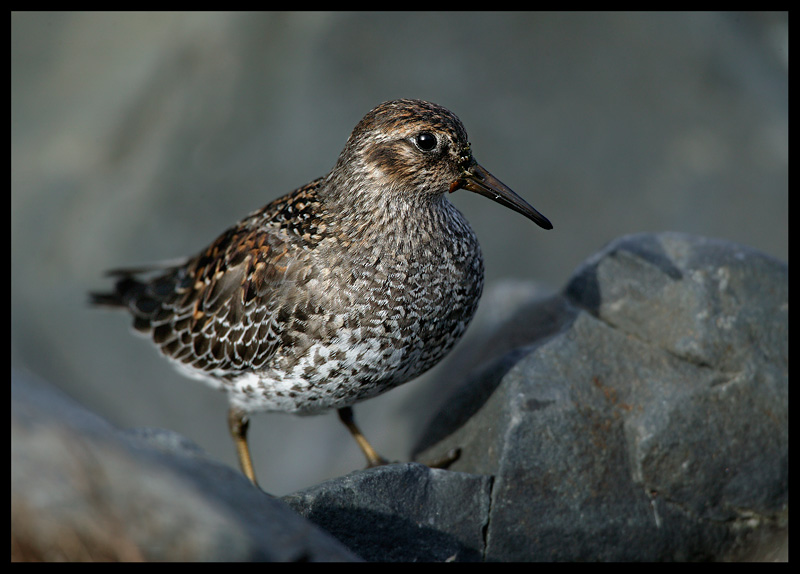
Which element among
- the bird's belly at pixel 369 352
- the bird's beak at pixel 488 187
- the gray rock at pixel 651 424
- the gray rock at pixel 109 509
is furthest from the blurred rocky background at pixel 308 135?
the gray rock at pixel 109 509

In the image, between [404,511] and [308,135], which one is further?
[308,135]

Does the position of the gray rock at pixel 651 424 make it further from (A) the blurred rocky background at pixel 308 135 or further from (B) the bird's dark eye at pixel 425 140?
(A) the blurred rocky background at pixel 308 135

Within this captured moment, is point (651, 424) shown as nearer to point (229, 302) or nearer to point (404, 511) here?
point (404, 511)

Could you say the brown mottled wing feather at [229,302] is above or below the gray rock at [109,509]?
above

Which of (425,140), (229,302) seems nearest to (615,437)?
(425,140)
